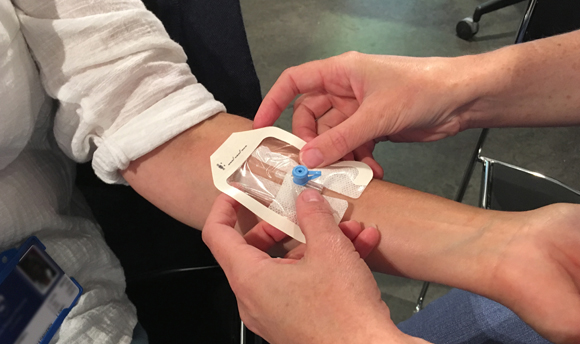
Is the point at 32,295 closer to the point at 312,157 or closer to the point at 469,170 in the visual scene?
the point at 312,157

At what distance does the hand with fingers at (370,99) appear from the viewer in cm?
71

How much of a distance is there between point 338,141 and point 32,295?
56 centimetres

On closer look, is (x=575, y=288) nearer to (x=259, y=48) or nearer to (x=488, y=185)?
(x=488, y=185)

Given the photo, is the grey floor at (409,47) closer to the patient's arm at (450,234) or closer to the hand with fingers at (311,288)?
the patient's arm at (450,234)

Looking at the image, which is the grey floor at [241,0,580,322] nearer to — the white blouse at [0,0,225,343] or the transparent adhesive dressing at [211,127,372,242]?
the transparent adhesive dressing at [211,127,372,242]

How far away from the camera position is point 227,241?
59cm

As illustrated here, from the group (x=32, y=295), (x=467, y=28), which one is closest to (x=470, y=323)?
(x=32, y=295)

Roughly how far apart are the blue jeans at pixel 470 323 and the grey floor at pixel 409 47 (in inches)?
25.8

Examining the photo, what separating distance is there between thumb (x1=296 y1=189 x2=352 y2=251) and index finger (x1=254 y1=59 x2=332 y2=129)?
0.76 ft

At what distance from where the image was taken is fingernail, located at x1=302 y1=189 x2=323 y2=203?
625 mm

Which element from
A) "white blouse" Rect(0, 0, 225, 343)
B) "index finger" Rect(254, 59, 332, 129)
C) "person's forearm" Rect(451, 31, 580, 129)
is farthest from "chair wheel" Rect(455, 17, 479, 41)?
"white blouse" Rect(0, 0, 225, 343)

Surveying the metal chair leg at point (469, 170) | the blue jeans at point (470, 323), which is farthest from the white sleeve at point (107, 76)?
the metal chair leg at point (469, 170)

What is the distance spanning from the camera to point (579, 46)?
0.74 metres

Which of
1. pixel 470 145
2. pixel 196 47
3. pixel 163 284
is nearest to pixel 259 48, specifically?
pixel 470 145
